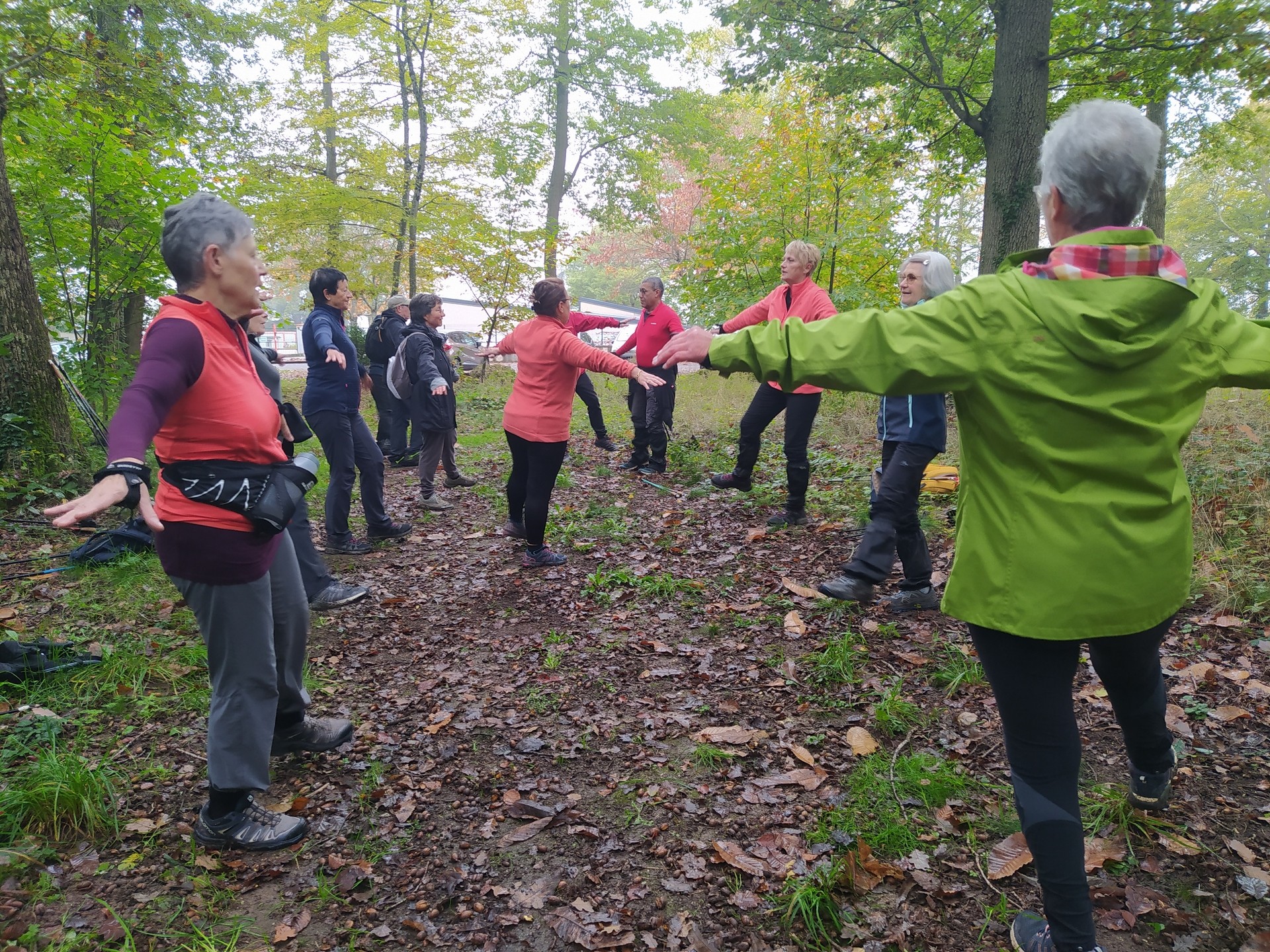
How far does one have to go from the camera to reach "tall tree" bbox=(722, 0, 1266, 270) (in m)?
7.22

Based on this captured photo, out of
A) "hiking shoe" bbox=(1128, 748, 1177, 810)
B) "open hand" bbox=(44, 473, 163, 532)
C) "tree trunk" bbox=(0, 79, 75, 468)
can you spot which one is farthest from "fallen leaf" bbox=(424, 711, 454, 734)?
"tree trunk" bbox=(0, 79, 75, 468)

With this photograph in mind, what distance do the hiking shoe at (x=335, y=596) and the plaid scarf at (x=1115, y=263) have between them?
4776mm

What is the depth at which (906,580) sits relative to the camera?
15.2 feet

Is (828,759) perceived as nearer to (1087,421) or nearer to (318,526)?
(1087,421)

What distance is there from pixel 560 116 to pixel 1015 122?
16.6 metres

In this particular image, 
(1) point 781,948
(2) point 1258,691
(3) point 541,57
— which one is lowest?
(1) point 781,948

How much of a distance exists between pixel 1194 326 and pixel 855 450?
23.1ft

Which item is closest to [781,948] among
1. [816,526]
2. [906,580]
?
[906,580]

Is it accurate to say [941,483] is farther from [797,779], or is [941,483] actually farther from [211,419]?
[211,419]

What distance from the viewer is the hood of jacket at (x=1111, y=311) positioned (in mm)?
1664

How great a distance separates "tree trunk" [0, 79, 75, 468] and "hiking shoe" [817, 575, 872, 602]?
272 inches

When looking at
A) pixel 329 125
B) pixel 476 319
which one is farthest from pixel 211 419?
pixel 476 319

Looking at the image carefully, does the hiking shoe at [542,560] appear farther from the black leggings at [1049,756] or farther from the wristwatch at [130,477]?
the black leggings at [1049,756]

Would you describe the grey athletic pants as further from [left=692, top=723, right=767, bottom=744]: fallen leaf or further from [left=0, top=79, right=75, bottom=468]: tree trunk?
[left=0, top=79, right=75, bottom=468]: tree trunk
